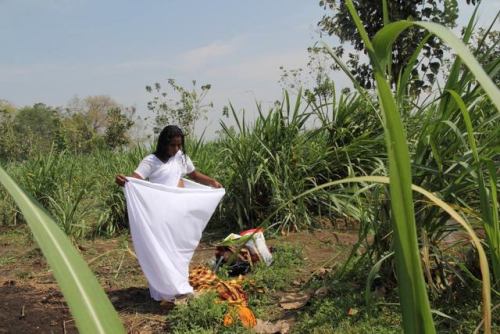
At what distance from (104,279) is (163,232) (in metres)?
1.16

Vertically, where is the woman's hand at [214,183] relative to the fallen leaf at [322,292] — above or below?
above

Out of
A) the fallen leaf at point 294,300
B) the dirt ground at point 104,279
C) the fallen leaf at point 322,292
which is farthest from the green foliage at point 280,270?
the fallen leaf at point 322,292

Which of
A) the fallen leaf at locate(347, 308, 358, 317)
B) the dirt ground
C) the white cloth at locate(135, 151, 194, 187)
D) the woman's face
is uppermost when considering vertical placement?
Result: the woman's face

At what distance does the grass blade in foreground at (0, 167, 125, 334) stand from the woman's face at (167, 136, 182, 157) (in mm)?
3585

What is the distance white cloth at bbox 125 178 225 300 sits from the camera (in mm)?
3521

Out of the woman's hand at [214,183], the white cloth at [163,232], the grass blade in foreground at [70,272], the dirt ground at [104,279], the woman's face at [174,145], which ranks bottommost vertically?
the dirt ground at [104,279]

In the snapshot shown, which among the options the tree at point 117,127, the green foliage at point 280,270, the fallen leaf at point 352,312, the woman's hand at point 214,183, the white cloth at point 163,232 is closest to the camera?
the fallen leaf at point 352,312

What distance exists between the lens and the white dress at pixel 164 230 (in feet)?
11.6

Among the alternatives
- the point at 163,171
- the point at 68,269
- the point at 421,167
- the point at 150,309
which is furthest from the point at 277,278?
the point at 68,269

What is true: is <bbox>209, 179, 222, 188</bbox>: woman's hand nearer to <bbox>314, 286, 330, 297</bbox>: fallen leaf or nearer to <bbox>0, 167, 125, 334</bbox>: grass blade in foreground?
<bbox>314, 286, 330, 297</bbox>: fallen leaf

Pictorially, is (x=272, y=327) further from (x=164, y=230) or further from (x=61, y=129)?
(x=61, y=129)

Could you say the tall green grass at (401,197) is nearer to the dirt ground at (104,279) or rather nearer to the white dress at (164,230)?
the dirt ground at (104,279)

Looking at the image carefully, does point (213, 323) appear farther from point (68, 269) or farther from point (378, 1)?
point (378, 1)

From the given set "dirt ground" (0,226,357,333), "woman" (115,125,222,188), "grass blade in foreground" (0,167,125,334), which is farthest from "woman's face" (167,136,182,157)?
"grass blade in foreground" (0,167,125,334)
